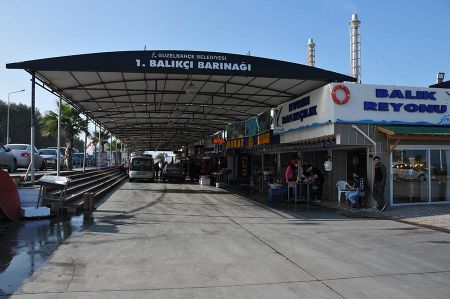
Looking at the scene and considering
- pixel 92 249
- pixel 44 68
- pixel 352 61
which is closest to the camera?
pixel 92 249

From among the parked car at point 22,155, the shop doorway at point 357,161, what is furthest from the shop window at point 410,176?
the parked car at point 22,155

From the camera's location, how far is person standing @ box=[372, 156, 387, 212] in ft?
49.9

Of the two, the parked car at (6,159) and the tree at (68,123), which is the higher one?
the tree at (68,123)

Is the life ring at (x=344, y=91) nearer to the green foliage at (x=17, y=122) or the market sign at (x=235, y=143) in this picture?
the market sign at (x=235, y=143)

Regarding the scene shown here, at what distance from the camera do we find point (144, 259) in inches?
301

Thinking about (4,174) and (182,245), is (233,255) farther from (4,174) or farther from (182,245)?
(4,174)

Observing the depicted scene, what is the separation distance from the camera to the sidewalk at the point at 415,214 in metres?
12.5

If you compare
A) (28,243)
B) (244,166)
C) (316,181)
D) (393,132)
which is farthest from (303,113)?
(244,166)

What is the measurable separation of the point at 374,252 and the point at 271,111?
49.3 feet

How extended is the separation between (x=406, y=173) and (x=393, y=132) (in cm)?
214

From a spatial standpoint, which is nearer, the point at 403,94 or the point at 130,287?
the point at 130,287

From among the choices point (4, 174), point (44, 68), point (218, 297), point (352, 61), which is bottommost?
point (218, 297)

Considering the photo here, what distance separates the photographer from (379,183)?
15.3m

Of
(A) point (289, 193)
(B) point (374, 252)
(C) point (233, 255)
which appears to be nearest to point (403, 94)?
(A) point (289, 193)
